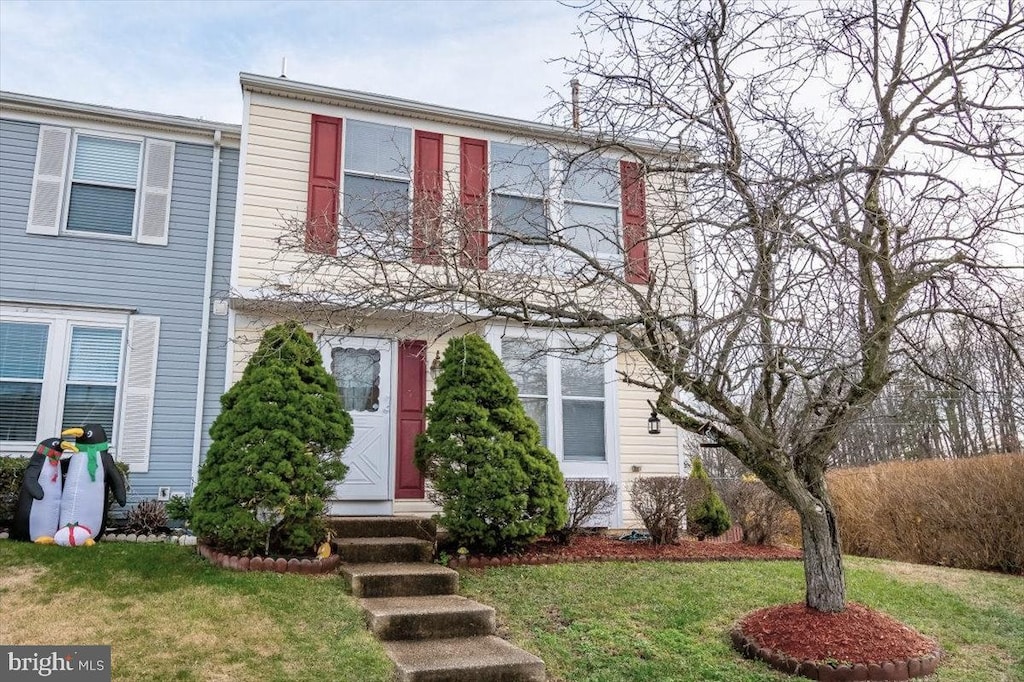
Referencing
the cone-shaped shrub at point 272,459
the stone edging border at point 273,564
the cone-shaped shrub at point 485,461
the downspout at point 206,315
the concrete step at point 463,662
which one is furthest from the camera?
the downspout at point 206,315

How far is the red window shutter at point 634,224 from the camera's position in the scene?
5390 mm

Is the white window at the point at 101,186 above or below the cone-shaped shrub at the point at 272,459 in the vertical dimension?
above

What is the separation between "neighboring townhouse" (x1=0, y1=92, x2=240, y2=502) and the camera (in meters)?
8.19

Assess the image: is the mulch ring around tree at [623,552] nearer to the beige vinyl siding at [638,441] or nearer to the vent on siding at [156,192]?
the beige vinyl siding at [638,441]

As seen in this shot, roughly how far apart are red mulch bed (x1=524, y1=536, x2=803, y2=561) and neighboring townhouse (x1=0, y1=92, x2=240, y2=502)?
4.33m

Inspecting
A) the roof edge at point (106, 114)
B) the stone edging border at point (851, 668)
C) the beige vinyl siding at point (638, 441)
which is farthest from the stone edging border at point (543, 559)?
the roof edge at point (106, 114)

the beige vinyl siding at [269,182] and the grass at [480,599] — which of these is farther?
the beige vinyl siding at [269,182]

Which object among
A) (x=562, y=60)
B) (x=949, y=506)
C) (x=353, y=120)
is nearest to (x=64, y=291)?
(x=353, y=120)

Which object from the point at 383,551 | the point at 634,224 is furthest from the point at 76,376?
the point at 634,224

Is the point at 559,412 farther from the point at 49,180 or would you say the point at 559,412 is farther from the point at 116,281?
the point at 49,180

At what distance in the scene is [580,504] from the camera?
24.9 ft

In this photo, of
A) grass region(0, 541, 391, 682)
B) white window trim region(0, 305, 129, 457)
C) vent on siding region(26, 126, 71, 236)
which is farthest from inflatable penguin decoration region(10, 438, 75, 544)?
vent on siding region(26, 126, 71, 236)

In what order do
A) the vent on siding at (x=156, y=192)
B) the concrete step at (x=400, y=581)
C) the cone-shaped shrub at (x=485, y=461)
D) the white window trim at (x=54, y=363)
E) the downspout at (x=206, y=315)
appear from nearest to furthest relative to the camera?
the concrete step at (x=400, y=581) < the cone-shaped shrub at (x=485, y=461) < the white window trim at (x=54, y=363) < the downspout at (x=206, y=315) < the vent on siding at (x=156, y=192)

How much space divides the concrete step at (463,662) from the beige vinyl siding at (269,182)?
196 inches
